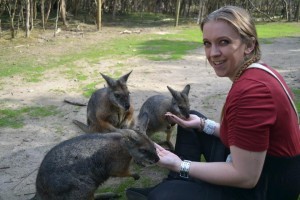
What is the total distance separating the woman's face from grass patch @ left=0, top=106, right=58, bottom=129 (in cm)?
310

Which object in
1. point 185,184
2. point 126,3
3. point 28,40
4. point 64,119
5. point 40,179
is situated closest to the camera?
point 185,184

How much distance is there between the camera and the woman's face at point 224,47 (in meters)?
1.76

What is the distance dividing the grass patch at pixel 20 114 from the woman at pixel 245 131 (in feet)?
9.58

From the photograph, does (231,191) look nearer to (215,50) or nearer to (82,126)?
(215,50)

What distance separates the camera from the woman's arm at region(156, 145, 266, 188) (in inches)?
65.4

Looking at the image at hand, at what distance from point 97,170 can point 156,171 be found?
75cm

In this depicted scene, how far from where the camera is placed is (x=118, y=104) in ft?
12.0

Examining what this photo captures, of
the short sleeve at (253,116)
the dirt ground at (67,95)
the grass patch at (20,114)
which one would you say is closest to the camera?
the short sleeve at (253,116)

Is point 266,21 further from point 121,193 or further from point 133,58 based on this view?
point 121,193

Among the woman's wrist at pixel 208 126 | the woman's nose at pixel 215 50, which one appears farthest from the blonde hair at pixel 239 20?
the woman's wrist at pixel 208 126

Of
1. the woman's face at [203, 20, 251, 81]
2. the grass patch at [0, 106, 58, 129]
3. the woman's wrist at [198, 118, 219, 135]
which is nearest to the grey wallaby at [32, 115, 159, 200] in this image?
the woman's wrist at [198, 118, 219, 135]

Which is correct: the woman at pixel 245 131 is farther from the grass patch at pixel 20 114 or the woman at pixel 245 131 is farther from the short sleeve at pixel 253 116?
the grass patch at pixel 20 114

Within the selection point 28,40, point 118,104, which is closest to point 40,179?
point 118,104

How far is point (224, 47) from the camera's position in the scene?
181 centimetres
